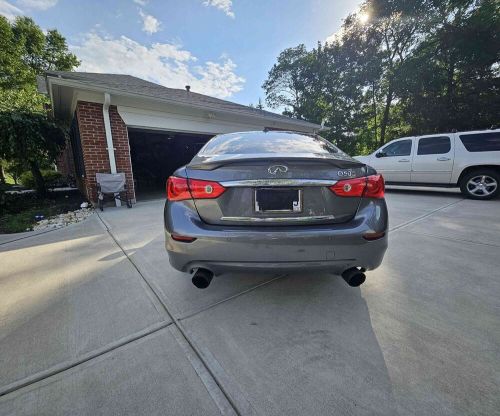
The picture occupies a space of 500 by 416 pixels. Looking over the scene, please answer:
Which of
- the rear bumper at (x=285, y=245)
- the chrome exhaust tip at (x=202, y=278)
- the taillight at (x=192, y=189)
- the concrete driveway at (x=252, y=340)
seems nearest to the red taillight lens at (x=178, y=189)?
the taillight at (x=192, y=189)

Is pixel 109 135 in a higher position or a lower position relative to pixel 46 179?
higher

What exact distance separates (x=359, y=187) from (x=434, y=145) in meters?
6.39

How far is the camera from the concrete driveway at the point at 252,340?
119cm

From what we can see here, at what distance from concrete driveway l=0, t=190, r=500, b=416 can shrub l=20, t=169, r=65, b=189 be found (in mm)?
11920

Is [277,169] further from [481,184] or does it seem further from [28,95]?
[28,95]

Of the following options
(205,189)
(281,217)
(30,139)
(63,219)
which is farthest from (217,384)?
(30,139)

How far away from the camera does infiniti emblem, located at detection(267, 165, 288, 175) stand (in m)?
1.61

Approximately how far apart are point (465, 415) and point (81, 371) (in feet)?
6.37

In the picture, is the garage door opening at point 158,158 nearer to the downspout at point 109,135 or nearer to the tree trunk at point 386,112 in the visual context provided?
the downspout at point 109,135

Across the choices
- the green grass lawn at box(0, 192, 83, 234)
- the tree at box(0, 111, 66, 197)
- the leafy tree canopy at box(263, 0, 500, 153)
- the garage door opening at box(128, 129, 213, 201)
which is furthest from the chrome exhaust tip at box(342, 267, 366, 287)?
the leafy tree canopy at box(263, 0, 500, 153)

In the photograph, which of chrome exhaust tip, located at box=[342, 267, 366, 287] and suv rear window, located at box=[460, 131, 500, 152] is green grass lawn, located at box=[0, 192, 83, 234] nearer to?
chrome exhaust tip, located at box=[342, 267, 366, 287]

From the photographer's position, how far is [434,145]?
6320 millimetres

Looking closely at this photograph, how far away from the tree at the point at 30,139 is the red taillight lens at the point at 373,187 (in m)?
9.24

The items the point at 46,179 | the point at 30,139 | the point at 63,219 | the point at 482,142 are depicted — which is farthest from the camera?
the point at 46,179
